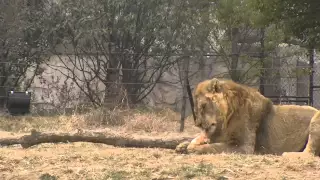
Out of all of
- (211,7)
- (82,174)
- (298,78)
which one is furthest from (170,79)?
(82,174)

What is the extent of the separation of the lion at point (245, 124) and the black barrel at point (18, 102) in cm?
958

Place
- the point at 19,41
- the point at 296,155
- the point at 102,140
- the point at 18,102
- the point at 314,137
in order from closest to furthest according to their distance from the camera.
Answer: the point at 296,155
the point at 314,137
the point at 102,140
the point at 18,102
the point at 19,41

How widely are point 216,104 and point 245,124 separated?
508mm

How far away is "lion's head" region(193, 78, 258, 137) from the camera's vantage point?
7680 millimetres

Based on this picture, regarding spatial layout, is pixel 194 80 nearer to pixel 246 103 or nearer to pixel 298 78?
pixel 298 78

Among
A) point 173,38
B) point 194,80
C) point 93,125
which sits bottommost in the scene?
point 93,125

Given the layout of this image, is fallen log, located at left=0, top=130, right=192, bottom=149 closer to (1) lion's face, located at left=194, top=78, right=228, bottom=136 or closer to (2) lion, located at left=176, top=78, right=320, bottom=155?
(2) lion, located at left=176, top=78, right=320, bottom=155

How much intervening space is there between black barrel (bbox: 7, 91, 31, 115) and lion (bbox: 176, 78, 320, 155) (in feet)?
31.4

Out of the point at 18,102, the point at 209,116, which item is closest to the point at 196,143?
the point at 209,116

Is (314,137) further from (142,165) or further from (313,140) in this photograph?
(142,165)

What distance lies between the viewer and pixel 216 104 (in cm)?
773

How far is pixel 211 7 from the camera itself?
16.9 m

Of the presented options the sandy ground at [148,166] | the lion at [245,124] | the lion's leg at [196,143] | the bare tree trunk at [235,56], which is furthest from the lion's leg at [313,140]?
the bare tree trunk at [235,56]

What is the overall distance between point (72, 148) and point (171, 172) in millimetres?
3025
